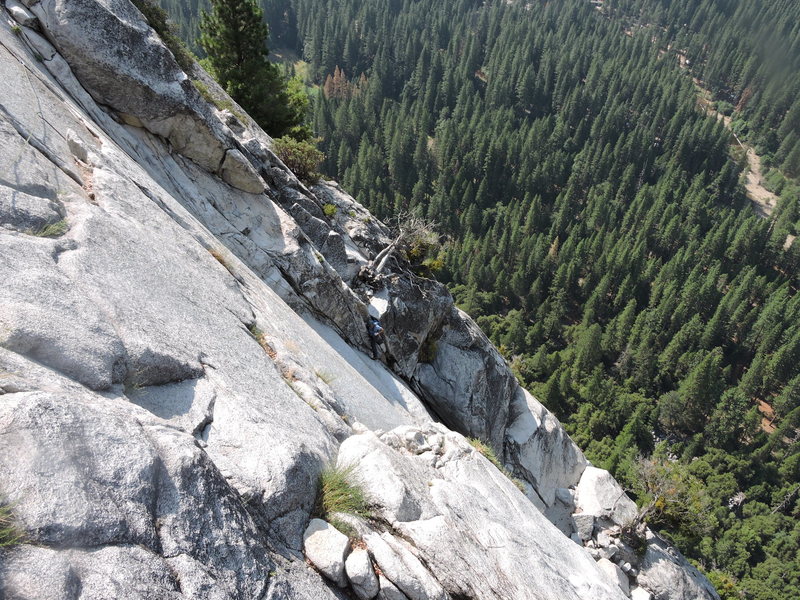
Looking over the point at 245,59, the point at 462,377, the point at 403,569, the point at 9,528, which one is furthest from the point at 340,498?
the point at 245,59

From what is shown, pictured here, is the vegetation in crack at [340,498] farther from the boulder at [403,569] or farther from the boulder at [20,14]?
the boulder at [20,14]

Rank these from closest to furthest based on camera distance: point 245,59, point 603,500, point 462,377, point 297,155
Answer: point 297,155 → point 462,377 → point 603,500 → point 245,59

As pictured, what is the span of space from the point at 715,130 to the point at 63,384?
20368cm

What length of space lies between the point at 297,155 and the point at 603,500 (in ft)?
88.5

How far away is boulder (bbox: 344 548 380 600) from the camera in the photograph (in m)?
7.33

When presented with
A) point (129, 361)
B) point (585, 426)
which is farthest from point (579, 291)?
point (129, 361)

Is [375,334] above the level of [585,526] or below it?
above

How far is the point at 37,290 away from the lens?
Result: 7176 millimetres

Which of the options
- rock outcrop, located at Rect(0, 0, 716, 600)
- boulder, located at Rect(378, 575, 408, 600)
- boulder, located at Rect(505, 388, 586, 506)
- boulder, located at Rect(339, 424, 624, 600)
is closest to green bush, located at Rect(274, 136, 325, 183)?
rock outcrop, located at Rect(0, 0, 716, 600)

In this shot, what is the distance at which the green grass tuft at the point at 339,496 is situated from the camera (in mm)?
8195

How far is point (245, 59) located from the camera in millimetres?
30297

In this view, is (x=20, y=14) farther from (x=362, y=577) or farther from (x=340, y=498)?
(x=362, y=577)

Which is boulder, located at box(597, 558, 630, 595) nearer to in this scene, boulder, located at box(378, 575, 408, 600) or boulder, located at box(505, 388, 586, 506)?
boulder, located at box(505, 388, 586, 506)

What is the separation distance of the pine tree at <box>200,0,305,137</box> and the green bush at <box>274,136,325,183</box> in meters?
6.72
